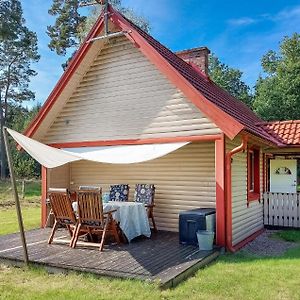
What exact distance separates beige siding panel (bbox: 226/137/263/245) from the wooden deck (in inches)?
61.4

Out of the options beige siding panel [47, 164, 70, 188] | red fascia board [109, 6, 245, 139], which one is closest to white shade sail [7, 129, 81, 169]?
red fascia board [109, 6, 245, 139]

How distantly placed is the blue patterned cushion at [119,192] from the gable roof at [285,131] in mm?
5404

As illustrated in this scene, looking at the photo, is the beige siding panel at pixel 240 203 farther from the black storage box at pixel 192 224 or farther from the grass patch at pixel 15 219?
the grass patch at pixel 15 219

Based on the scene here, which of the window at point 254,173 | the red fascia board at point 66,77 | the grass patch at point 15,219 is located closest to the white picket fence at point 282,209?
the window at point 254,173

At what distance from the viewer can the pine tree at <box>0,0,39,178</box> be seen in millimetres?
32406

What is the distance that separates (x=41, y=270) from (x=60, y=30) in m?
31.7

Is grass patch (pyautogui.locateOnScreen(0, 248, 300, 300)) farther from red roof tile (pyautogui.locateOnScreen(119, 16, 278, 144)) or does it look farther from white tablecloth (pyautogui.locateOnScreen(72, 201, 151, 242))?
red roof tile (pyautogui.locateOnScreen(119, 16, 278, 144))

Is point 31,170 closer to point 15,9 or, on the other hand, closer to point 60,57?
point 60,57

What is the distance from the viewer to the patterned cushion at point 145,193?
10.2 m

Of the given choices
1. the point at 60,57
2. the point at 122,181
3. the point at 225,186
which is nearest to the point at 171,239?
the point at 225,186

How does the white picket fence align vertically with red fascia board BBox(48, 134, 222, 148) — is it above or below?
below

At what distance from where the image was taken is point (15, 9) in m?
33.4

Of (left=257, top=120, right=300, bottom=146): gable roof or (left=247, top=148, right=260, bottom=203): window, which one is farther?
(left=257, top=120, right=300, bottom=146): gable roof

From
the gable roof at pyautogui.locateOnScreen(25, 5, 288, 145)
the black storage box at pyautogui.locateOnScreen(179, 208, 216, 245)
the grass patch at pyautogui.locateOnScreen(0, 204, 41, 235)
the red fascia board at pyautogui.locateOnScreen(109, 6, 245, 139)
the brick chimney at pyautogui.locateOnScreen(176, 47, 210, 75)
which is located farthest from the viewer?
the brick chimney at pyautogui.locateOnScreen(176, 47, 210, 75)
